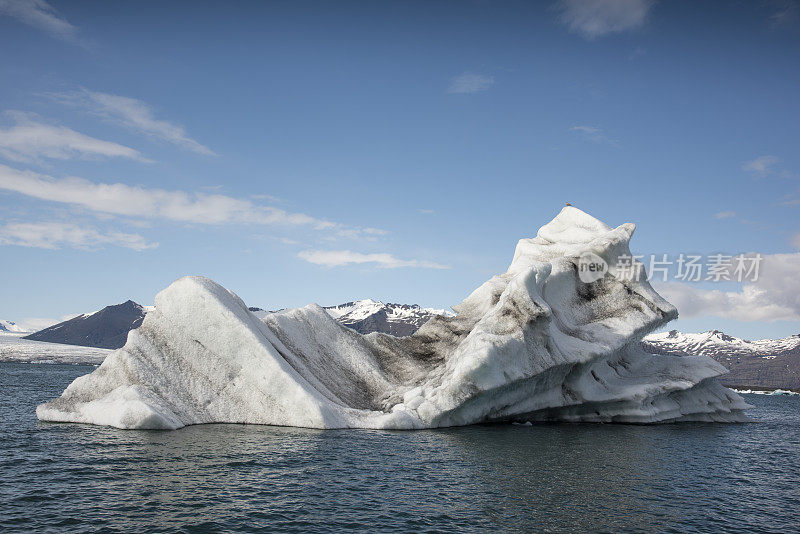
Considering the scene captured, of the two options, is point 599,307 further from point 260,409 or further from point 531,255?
point 260,409

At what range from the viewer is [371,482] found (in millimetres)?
19547

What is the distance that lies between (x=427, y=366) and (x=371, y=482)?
73.5 ft

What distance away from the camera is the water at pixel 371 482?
1548 cm

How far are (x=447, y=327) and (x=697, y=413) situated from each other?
70.0 ft

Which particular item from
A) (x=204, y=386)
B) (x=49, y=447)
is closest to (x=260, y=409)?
(x=204, y=386)

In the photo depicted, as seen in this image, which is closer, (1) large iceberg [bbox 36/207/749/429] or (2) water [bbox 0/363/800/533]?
(2) water [bbox 0/363/800/533]

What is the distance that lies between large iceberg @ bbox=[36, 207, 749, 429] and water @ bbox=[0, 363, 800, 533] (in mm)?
1950

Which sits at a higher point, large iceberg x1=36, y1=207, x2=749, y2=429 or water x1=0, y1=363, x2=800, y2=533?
large iceberg x1=36, y1=207, x2=749, y2=429

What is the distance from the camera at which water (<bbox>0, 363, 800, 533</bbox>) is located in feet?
50.8

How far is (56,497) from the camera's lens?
Answer: 1628 cm

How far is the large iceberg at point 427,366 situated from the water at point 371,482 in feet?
6.40

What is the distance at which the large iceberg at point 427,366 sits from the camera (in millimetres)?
30109

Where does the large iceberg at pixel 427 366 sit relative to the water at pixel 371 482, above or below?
above

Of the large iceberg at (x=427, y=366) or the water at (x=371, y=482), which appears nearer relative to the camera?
the water at (x=371, y=482)
